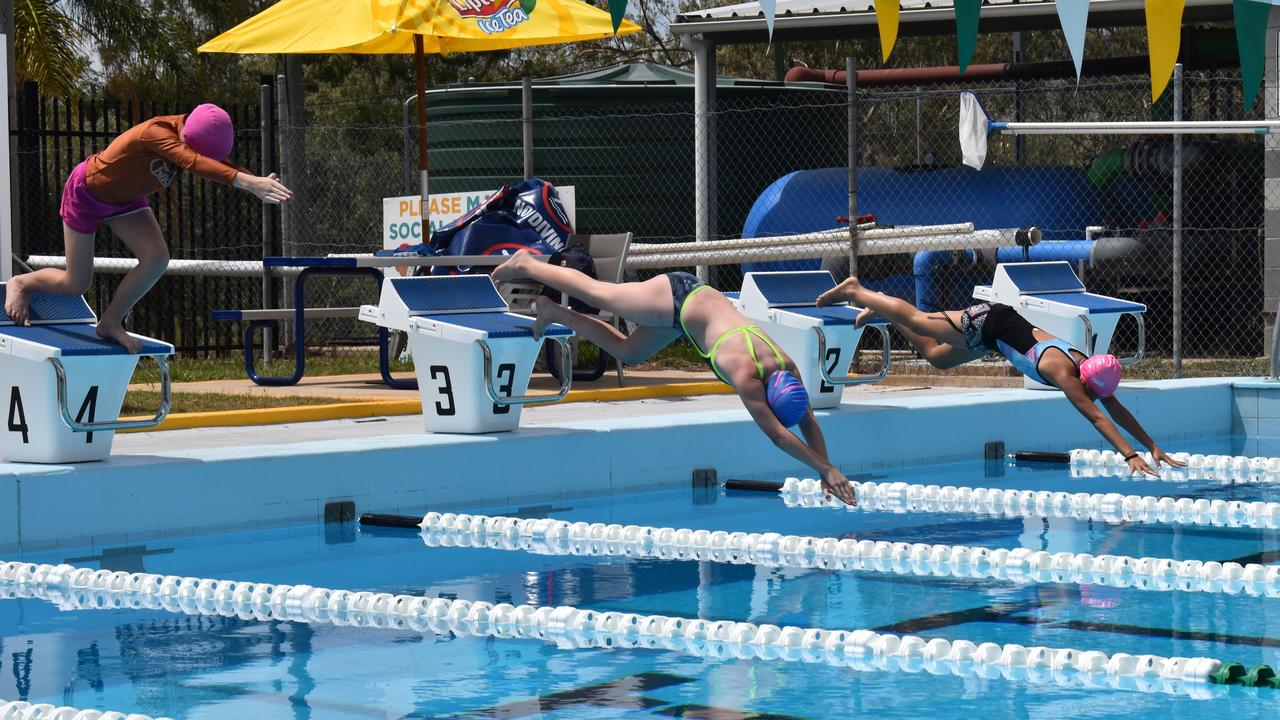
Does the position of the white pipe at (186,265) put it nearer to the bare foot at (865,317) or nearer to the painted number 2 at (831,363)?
the painted number 2 at (831,363)

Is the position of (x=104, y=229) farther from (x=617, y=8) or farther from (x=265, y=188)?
(x=617, y=8)

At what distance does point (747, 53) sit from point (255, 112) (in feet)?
32.1

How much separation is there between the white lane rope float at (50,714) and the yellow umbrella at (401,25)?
8039 millimetres

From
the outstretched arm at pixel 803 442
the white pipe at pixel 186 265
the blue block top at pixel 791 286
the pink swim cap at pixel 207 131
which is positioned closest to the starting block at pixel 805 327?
the blue block top at pixel 791 286

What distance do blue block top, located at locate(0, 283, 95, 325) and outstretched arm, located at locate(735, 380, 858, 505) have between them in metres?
3.10

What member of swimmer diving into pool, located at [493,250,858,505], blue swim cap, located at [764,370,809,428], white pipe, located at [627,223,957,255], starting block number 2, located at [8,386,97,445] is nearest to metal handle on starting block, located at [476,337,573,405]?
swimmer diving into pool, located at [493,250,858,505]

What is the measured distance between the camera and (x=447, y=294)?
32.1ft

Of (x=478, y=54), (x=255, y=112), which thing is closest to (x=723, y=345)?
(x=255, y=112)

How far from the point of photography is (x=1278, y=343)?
39.0ft

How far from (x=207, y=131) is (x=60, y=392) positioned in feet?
4.28

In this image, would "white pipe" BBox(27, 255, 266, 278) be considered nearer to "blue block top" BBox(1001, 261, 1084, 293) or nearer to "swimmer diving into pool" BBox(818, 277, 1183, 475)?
"blue block top" BBox(1001, 261, 1084, 293)

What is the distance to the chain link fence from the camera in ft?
49.3

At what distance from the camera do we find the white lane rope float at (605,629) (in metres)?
5.31

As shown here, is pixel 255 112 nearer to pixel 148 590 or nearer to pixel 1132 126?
pixel 1132 126
